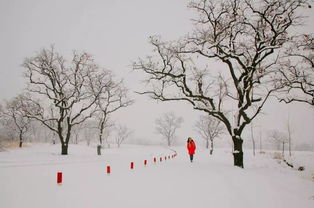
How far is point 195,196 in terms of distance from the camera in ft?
24.3

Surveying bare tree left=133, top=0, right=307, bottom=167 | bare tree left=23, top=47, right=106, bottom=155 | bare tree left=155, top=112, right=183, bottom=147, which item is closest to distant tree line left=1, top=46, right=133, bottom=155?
bare tree left=23, top=47, right=106, bottom=155

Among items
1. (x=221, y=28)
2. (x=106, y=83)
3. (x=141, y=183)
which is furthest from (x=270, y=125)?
(x=141, y=183)

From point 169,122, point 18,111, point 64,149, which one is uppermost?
point 18,111

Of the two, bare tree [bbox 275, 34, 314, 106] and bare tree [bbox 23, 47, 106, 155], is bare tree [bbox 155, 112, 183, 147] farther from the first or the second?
bare tree [bbox 275, 34, 314, 106]

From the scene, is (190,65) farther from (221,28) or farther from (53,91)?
(53,91)

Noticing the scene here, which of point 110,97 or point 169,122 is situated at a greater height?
point 110,97

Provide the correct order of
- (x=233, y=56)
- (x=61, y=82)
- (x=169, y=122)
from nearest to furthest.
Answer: (x=233, y=56) → (x=61, y=82) → (x=169, y=122)

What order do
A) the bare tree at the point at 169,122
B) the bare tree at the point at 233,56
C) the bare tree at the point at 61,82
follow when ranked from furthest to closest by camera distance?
1. the bare tree at the point at 169,122
2. the bare tree at the point at 61,82
3. the bare tree at the point at 233,56

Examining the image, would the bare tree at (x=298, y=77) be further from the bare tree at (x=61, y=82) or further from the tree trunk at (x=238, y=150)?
the bare tree at (x=61, y=82)

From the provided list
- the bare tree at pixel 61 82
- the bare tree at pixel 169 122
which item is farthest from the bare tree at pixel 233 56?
the bare tree at pixel 169 122

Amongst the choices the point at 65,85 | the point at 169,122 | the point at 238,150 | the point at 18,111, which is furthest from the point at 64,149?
the point at 169,122

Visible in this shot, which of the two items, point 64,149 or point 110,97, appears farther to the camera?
point 110,97

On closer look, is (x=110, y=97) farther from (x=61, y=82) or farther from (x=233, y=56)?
(x=233, y=56)

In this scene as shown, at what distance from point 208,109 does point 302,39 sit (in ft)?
25.7
